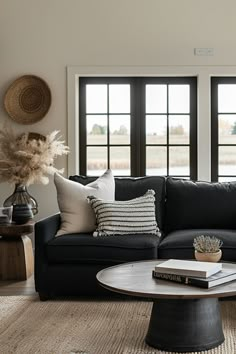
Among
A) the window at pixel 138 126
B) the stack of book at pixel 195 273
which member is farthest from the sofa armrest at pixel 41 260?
the window at pixel 138 126

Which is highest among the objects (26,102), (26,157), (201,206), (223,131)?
(26,102)

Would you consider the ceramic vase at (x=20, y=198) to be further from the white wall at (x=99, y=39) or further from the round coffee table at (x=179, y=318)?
the round coffee table at (x=179, y=318)

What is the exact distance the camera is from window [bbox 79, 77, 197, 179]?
241 inches

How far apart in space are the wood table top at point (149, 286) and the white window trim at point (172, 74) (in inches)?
110

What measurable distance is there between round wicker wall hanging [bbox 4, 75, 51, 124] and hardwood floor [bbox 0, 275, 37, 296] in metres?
1.87

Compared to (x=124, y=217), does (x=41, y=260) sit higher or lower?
lower

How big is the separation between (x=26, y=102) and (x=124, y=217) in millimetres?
2287

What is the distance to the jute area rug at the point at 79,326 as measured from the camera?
3109 mm

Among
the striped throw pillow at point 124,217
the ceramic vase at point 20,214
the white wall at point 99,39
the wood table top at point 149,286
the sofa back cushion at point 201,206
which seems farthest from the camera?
the white wall at point 99,39

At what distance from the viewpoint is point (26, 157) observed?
18.1 feet

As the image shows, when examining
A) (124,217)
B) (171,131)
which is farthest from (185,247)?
(171,131)

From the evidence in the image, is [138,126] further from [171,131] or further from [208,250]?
[208,250]

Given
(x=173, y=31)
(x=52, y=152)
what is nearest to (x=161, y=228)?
(x=52, y=152)

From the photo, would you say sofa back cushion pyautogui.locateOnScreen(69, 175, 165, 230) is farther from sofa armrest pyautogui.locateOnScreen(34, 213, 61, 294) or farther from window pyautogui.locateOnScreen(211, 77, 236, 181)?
window pyautogui.locateOnScreen(211, 77, 236, 181)
